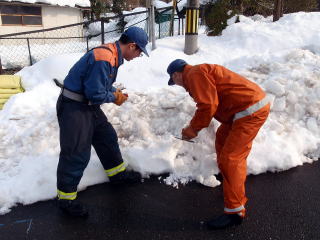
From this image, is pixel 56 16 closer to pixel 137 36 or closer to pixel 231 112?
pixel 137 36

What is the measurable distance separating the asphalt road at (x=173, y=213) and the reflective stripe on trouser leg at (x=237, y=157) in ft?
0.91

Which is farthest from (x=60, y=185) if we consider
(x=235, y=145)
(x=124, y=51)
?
(x=235, y=145)

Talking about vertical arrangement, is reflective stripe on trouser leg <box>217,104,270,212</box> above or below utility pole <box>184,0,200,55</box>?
below

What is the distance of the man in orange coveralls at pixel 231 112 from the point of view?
2383 millimetres

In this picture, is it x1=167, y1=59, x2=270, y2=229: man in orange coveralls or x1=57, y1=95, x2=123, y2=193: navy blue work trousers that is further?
x1=57, y1=95, x2=123, y2=193: navy blue work trousers

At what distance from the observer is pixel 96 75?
2406 millimetres

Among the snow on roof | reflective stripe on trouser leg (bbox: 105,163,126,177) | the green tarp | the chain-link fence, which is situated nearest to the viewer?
reflective stripe on trouser leg (bbox: 105,163,126,177)

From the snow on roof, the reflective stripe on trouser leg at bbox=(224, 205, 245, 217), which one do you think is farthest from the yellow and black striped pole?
the snow on roof

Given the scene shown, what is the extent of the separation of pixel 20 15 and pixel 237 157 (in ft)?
53.2

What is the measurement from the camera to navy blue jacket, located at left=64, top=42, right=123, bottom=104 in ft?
7.92

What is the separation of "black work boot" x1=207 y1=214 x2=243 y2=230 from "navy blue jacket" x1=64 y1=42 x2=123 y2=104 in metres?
1.40

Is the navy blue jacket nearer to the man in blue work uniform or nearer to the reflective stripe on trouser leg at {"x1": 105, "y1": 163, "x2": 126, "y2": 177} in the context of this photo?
the man in blue work uniform

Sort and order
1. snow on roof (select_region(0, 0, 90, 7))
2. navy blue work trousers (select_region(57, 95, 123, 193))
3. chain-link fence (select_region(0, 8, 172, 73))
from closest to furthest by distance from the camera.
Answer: navy blue work trousers (select_region(57, 95, 123, 193))
chain-link fence (select_region(0, 8, 172, 73))
snow on roof (select_region(0, 0, 90, 7))

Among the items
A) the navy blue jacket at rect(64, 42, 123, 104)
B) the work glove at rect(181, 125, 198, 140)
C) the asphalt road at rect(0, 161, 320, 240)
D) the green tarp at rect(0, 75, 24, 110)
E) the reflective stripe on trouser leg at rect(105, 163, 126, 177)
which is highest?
the navy blue jacket at rect(64, 42, 123, 104)
